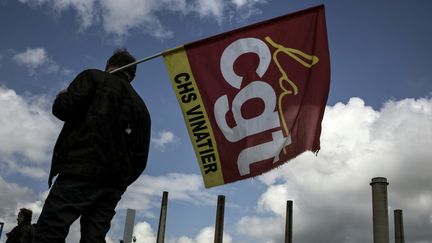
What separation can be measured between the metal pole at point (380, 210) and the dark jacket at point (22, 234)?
22.4 ft

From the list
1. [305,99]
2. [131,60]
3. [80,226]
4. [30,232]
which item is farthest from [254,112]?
[30,232]

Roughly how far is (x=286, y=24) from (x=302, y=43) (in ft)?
0.68

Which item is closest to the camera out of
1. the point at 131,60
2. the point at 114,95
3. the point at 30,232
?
the point at 114,95

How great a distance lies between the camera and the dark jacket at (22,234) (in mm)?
6445

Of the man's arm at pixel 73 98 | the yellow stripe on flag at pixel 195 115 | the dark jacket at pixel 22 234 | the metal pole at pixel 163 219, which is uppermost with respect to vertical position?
the metal pole at pixel 163 219

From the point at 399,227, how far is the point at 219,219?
425 inches

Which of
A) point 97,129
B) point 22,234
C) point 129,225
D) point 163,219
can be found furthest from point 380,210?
point 163,219

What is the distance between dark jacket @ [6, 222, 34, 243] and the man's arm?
4.38 meters

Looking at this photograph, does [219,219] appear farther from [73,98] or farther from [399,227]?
[73,98]

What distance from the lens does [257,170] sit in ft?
12.2

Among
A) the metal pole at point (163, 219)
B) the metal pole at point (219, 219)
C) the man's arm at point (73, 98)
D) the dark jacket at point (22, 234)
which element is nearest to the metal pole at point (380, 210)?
the dark jacket at point (22, 234)

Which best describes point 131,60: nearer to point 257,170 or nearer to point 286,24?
point 257,170

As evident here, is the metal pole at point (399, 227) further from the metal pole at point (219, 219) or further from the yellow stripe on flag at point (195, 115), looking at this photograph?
the yellow stripe on flag at point (195, 115)

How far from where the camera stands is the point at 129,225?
782 centimetres
